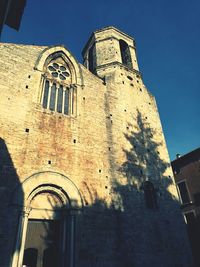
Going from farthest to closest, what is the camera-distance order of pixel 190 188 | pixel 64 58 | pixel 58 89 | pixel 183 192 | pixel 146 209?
1. pixel 183 192
2. pixel 190 188
3. pixel 64 58
4. pixel 58 89
5. pixel 146 209

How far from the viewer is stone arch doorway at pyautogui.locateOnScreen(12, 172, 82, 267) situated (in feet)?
21.6

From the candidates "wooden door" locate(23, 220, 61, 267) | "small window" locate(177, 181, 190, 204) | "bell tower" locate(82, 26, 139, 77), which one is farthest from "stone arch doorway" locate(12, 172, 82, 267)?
"small window" locate(177, 181, 190, 204)

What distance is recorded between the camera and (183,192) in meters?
17.1

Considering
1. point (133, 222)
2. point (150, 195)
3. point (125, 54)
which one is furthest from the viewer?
point (125, 54)

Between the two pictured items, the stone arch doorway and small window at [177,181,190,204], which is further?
small window at [177,181,190,204]

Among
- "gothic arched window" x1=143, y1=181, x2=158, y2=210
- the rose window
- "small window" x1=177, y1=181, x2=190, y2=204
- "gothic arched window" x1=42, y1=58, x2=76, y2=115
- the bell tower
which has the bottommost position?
"gothic arched window" x1=143, y1=181, x2=158, y2=210

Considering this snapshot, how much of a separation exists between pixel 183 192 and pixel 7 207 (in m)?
14.5

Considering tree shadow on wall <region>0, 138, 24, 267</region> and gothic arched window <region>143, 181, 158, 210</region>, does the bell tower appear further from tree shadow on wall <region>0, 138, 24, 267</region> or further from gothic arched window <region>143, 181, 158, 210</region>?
tree shadow on wall <region>0, 138, 24, 267</region>

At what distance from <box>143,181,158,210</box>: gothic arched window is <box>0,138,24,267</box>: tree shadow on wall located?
17.3 feet

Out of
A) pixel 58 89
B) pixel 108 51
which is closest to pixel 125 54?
pixel 108 51

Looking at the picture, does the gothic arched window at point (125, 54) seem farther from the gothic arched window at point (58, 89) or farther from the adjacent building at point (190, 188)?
the adjacent building at point (190, 188)

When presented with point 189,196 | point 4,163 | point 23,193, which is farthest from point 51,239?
point 189,196

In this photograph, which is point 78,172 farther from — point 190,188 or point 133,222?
point 190,188

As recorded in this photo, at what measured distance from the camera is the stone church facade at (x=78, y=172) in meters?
6.90
